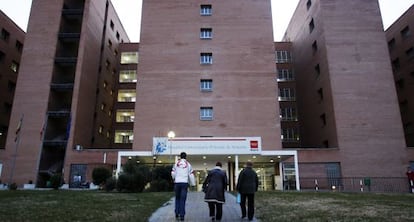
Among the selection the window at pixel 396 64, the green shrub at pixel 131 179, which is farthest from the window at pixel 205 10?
the window at pixel 396 64

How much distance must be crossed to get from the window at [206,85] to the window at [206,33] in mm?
5466

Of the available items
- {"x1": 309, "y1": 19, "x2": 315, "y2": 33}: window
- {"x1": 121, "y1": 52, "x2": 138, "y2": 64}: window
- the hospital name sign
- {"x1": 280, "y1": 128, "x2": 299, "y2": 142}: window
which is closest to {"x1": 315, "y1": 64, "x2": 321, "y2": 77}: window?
{"x1": 309, "y1": 19, "x2": 315, "y2": 33}: window

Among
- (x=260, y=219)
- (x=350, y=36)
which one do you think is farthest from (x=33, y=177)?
(x=350, y=36)

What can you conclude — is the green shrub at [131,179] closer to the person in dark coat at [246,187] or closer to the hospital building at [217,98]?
the hospital building at [217,98]

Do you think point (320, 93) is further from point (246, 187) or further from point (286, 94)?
point (246, 187)

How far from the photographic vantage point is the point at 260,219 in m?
8.52

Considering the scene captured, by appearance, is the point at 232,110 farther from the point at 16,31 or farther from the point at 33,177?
the point at 16,31

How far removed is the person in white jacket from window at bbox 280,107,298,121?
133ft

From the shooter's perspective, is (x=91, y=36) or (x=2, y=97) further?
(x=2, y=97)

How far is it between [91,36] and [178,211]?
37.4 metres

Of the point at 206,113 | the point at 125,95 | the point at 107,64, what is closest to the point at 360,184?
the point at 206,113

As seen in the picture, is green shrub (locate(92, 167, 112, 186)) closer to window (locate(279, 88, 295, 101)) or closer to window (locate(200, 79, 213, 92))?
window (locate(200, 79, 213, 92))

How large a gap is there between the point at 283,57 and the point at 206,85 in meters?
20.7

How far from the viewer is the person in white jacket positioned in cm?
810
